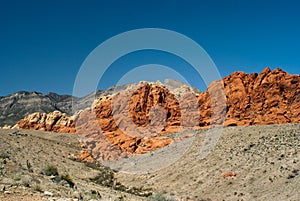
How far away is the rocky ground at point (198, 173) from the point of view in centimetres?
1995

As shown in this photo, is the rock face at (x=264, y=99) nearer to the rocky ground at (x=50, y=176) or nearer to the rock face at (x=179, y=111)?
the rock face at (x=179, y=111)

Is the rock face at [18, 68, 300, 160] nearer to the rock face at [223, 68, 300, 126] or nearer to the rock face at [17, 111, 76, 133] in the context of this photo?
the rock face at [223, 68, 300, 126]

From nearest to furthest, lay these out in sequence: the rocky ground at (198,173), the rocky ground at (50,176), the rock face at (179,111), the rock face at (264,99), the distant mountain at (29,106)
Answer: the rocky ground at (50,176) → the rocky ground at (198,173) → the rock face at (264,99) → the rock face at (179,111) → the distant mountain at (29,106)

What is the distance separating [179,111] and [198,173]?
98.9 feet

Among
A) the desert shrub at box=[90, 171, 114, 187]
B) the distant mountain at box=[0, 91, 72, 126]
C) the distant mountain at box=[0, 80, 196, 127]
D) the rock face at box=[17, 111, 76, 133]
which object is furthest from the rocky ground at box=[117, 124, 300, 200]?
the distant mountain at box=[0, 91, 72, 126]

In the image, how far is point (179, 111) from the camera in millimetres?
60375

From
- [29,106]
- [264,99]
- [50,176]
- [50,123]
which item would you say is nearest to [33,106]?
[29,106]

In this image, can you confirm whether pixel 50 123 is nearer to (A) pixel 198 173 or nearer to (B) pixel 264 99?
(B) pixel 264 99

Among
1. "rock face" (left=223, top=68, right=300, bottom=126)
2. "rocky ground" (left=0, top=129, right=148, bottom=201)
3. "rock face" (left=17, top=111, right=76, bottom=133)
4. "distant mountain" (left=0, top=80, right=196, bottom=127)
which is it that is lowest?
"rocky ground" (left=0, top=129, right=148, bottom=201)

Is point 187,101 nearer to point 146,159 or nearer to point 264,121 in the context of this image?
point 264,121

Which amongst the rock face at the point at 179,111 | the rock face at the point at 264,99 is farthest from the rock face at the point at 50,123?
the rock face at the point at 264,99

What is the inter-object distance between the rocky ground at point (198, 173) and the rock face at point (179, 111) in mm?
6098

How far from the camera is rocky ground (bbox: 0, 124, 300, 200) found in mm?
19953

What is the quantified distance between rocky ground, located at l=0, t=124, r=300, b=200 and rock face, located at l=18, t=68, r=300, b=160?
6.10m
